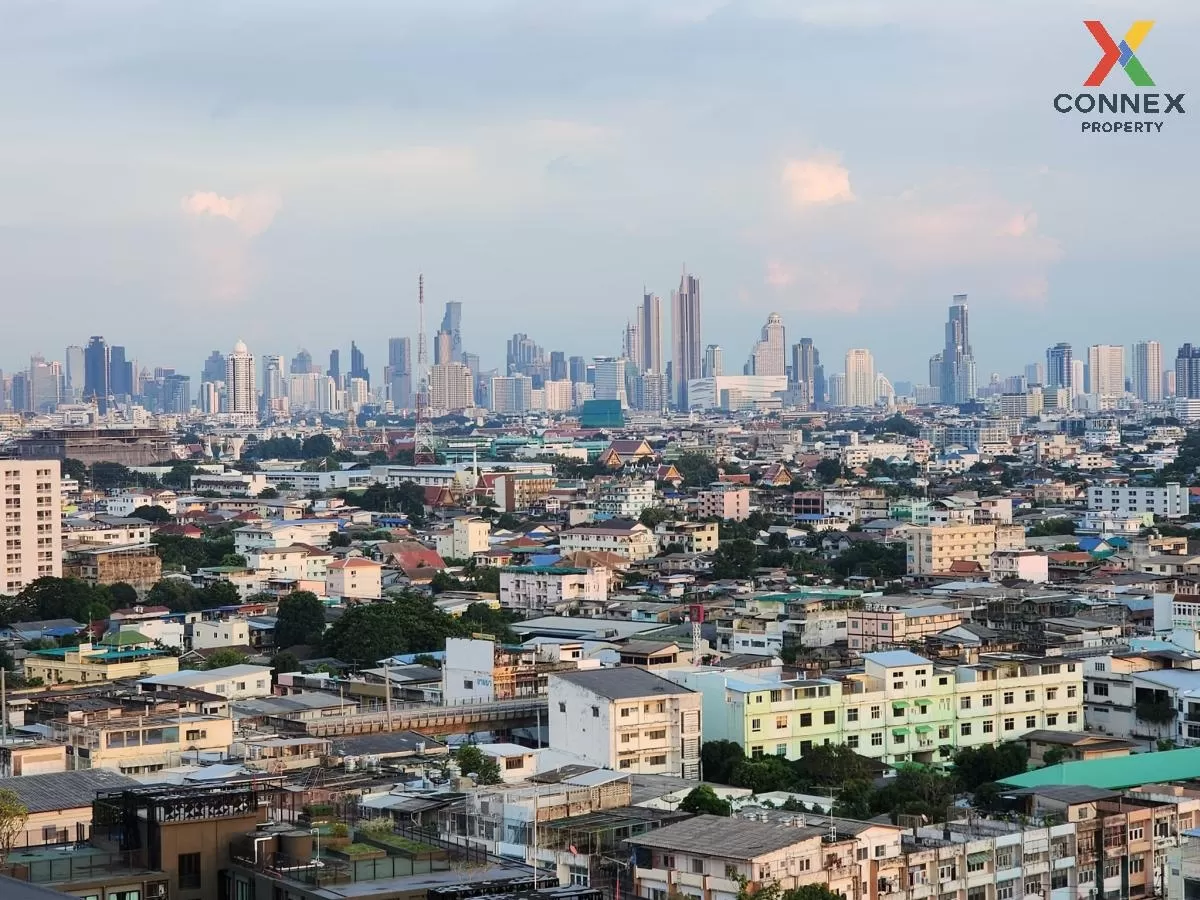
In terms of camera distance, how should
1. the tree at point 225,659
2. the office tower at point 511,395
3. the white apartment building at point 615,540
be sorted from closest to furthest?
1. the tree at point 225,659
2. the white apartment building at point 615,540
3. the office tower at point 511,395

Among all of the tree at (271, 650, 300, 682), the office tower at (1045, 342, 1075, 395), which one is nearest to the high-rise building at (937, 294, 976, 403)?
the office tower at (1045, 342, 1075, 395)

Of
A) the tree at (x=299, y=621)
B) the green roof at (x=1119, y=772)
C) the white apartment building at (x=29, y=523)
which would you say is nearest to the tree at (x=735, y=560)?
the tree at (x=299, y=621)

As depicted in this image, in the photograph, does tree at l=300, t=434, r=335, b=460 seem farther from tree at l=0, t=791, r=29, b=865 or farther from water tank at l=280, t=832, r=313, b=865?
water tank at l=280, t=832, r=313, b=865

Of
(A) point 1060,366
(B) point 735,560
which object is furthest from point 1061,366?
(B) point 735,560

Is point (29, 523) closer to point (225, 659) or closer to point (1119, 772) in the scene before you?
point (225, 659)

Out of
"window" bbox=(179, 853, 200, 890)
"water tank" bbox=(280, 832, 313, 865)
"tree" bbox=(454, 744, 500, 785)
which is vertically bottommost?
"tree" bbox=(454, 744, 500, 785)

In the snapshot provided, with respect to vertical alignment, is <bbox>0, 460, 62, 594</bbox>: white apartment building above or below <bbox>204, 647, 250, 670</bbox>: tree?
above

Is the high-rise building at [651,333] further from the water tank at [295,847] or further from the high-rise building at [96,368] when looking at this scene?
the water tank at [295,847]
